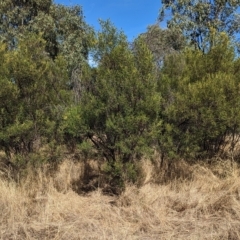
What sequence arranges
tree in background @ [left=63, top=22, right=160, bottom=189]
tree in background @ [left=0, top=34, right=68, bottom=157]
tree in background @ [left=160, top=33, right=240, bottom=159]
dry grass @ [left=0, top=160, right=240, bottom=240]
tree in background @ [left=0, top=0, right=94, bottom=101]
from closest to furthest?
dry grass @ [left=0, top=160, right=240, bottom=240] → tree in background @ [left=63, top=22, right=160, bottom=189] → tree in background @ [left=0, top=34, right=68, bottom=157] → tree in background @ [left=160, top=33, right=240, bottom=159] → tree in background @ [left=0, top=0, right=94, bottom=101]

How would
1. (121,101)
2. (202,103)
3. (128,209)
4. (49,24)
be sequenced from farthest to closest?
(49,24)
(202,103)
(121,101)
(128,209)

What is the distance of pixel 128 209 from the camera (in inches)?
179

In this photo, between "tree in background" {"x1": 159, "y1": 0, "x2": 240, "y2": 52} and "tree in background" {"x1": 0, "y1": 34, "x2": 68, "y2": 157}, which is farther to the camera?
"tree in background" {"x1": 159, "y1": 0, "x2": 240, "y2": 52}

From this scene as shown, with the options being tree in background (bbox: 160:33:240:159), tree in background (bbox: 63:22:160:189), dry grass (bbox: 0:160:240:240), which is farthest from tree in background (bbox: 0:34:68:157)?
tree in background (bbox: 160:33:240:159)

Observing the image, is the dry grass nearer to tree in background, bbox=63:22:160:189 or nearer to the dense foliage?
the dense foliage

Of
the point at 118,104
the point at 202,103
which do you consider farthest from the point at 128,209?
the point at 202,103

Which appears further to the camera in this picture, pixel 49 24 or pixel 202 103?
pixel 49 24

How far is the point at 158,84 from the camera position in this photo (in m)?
5.89

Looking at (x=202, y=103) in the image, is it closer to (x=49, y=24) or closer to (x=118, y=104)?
(x=118, y=104)

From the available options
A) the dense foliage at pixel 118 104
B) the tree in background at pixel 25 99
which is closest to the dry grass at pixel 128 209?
the dense foliage at pixel 118 104

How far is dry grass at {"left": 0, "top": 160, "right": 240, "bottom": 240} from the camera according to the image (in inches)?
151

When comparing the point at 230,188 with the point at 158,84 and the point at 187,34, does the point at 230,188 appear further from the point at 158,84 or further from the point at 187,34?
the point at 187,34

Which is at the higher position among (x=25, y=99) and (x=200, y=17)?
(x=200, y=17)

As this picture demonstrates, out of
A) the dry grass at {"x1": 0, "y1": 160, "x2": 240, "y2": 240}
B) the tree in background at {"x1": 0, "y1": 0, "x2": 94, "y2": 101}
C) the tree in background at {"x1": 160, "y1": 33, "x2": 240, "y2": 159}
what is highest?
the tree in background at {"x1": 0, "y1": 0, "x2": 94, "y2": 101}
